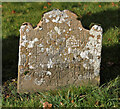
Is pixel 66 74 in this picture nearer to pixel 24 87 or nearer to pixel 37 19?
pixel 24 87

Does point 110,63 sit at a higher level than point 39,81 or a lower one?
higher

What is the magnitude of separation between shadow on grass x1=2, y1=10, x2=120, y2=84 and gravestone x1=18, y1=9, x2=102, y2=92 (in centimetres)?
36

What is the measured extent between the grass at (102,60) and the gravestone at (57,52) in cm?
19

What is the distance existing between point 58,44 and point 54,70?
422mm

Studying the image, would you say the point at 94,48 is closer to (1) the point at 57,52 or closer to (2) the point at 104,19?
(1) the point at 57,52

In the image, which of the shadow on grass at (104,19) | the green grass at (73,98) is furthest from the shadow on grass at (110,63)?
the shadow on grass at (104,19)

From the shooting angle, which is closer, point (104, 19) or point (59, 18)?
point (59, 18)

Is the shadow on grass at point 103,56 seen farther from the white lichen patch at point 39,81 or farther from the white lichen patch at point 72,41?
the white lichen patch at point 39,81

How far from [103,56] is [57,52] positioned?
1827 millimetres

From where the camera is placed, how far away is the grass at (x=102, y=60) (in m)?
3.54

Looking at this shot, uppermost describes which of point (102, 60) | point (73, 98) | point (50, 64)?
point (102, 60)

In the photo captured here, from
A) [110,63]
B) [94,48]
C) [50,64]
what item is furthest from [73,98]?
[110,63]

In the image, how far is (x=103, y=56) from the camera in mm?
5488

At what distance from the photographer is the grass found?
11.6 feet
